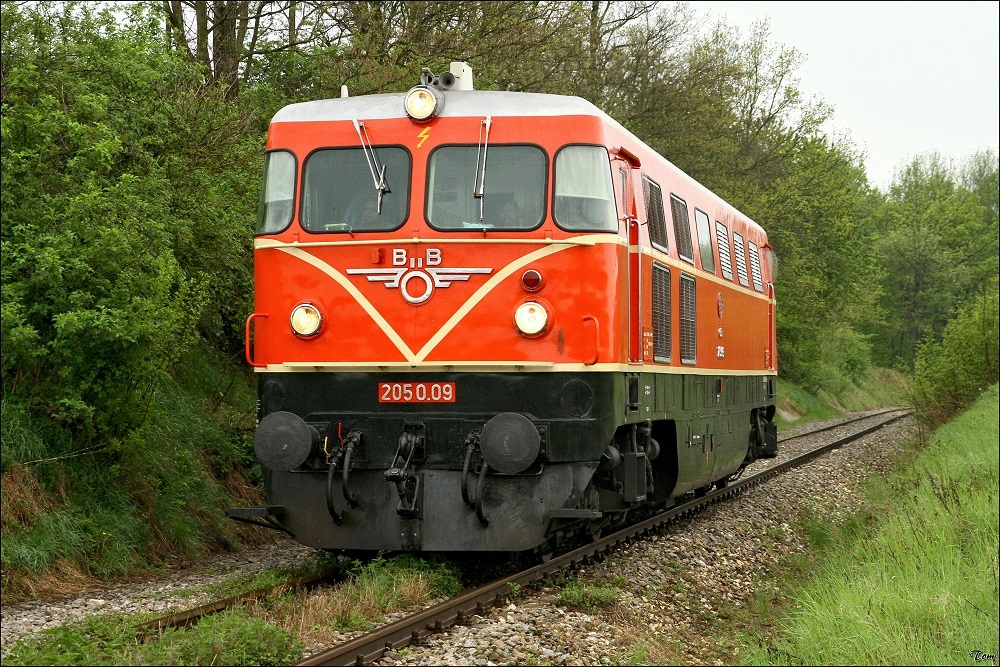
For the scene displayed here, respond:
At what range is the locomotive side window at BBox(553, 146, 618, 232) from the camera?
8719mm

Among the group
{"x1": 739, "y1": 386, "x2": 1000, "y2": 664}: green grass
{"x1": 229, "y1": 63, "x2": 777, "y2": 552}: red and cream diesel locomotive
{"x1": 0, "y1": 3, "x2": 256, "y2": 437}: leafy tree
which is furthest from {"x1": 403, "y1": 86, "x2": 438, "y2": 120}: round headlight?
{"x1": 739, "y1": 386, "x2": 1000, "y2": 664}: green grass

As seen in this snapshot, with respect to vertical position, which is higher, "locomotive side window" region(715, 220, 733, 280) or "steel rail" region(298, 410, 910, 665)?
"locomotive side window" region(715, 220, 733, 280)

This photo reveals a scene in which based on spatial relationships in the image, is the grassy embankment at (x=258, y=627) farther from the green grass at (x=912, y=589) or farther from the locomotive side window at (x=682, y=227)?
the locomotive side window at (x=682, y=227)

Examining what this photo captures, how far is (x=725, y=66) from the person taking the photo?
2966 centimetres

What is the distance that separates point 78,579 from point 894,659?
5.68 m

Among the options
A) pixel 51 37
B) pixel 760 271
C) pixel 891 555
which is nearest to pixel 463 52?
pixel 760 271

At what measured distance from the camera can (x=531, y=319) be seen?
8.48 m

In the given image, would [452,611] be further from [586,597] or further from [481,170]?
[481,170]

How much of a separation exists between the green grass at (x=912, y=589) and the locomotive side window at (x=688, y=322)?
2.28 metres

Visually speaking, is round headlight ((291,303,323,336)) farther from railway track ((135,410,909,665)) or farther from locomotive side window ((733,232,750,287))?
locomotive side window ((733,232,750,287))

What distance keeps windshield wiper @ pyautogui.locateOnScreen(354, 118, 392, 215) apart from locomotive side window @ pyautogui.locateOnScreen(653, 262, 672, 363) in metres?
2.52

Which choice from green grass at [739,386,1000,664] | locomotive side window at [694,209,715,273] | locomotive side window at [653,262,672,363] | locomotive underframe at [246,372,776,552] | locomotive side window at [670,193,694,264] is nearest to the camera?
green grass at [739,386,1000,664]

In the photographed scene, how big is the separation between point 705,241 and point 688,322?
1530 millimetres

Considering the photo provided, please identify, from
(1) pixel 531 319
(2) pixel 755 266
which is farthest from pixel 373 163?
(2) pixel 755 266
